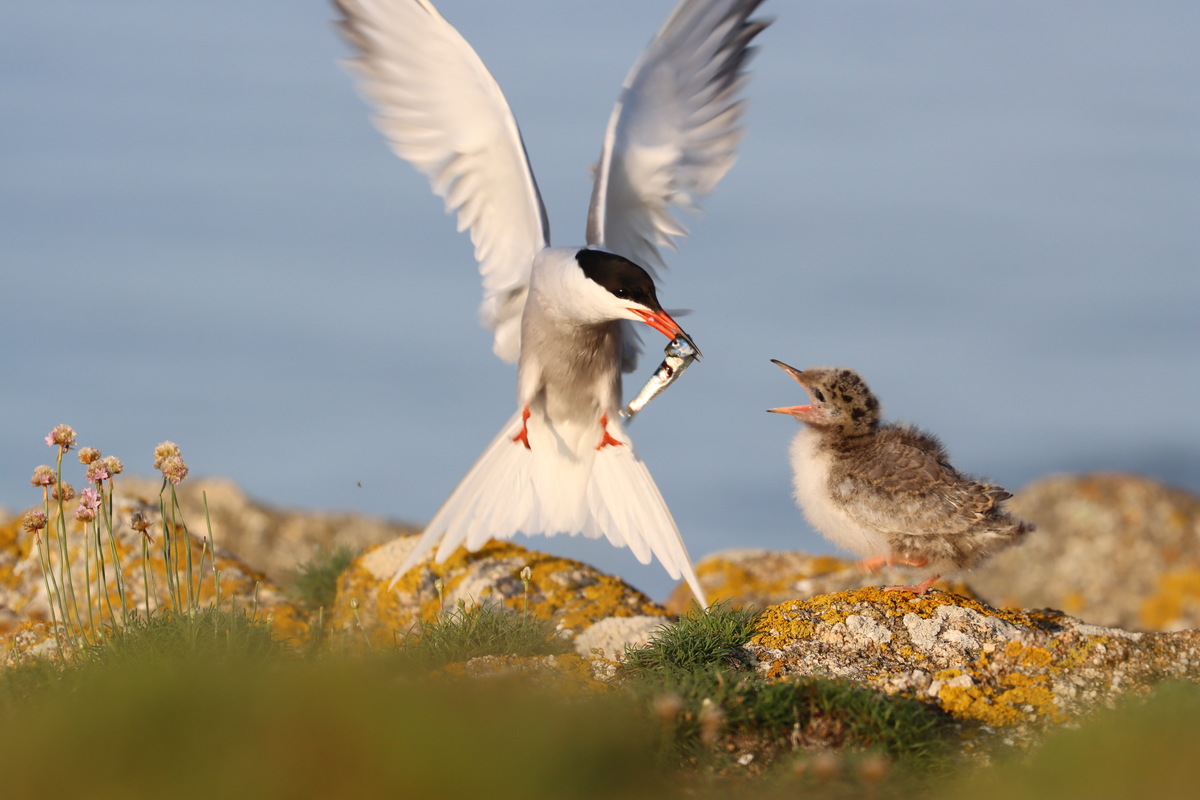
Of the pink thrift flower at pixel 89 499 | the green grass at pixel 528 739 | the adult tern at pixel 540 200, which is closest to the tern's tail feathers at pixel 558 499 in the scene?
the adult tern at pixel 540 200

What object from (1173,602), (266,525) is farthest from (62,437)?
(1173,602)

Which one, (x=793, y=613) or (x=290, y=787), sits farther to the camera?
(x=793, y=613)

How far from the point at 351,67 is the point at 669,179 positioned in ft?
7.78

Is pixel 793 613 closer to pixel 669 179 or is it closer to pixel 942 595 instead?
pixel 942 595

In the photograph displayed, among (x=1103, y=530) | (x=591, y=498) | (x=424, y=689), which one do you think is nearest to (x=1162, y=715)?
(x=424, y=689)

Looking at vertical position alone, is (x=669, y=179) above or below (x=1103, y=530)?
above

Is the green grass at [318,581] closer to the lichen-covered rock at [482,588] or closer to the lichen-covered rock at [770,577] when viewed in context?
the lichen-covered rock at [482,588]

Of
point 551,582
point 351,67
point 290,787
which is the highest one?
point 351,67

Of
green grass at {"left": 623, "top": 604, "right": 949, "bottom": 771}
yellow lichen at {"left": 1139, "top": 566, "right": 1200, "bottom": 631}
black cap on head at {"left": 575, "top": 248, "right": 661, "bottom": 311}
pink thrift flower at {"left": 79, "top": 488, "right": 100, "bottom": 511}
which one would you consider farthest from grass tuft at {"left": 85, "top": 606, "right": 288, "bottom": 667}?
yellow lichen at {"left": 1139, "top": 566, "right": 1200, "bottom": 631}

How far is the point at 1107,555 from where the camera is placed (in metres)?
14.7

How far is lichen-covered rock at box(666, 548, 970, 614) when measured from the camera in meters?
10.3

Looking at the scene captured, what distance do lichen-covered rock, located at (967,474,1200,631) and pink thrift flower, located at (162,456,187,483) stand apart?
10.4 meters

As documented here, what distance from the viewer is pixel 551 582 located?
8.38 metres

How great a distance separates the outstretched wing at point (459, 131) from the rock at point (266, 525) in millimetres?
6788
